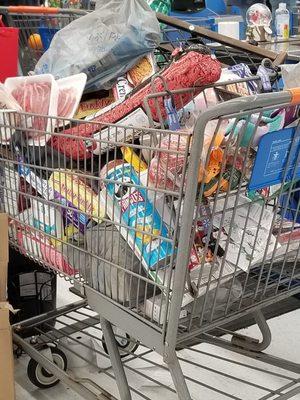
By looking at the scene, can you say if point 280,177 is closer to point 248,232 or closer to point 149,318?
point 248,232

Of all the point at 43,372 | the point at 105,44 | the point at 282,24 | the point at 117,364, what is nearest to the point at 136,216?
the point at 117,364

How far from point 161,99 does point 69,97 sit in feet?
1.37

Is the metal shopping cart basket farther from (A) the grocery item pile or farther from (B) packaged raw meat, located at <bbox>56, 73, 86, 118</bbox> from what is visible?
(B) packaged raw meat, located at <bbox>56, 73, 86, 118</bbox>

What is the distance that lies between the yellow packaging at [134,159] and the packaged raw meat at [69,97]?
0.41 m

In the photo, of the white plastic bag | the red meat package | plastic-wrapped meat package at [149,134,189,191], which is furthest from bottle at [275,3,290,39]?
plastic-wrapped meat package at [149,134,189,191]

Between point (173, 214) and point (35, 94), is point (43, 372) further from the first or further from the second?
point (173, 214)

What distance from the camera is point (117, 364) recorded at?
1540 mm

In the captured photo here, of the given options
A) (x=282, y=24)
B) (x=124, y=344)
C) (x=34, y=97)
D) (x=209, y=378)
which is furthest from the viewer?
(x=282, y=24)

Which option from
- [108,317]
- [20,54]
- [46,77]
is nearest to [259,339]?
[108,317]

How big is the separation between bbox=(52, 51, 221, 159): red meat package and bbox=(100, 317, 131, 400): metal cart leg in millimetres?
459

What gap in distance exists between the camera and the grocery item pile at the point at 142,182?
1.23m

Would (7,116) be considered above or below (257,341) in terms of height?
above

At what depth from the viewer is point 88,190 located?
4.85 ft

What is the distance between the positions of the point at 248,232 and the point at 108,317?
0.40m
